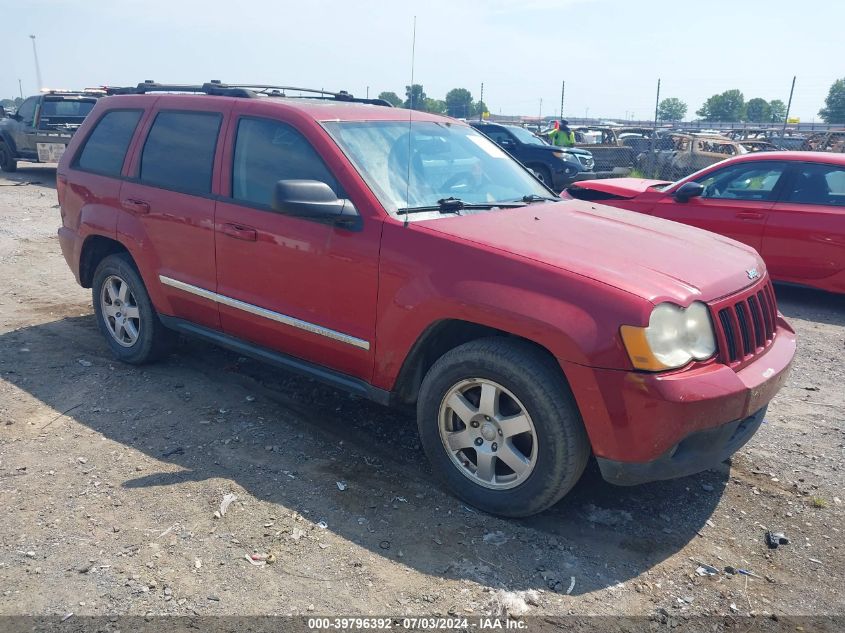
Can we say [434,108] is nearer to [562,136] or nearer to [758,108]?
[562,136]

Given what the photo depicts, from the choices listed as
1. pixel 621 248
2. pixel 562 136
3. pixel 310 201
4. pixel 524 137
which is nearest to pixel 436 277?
pixel 310 201

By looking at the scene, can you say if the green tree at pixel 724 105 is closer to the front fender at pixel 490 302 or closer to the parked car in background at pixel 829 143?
the parked car in background at pixel 829 143

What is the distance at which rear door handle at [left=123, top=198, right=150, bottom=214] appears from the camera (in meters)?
4.86

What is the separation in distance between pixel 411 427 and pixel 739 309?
2.04 m

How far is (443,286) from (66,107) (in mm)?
16449

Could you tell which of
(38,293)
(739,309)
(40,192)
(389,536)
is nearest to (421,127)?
(739,309)

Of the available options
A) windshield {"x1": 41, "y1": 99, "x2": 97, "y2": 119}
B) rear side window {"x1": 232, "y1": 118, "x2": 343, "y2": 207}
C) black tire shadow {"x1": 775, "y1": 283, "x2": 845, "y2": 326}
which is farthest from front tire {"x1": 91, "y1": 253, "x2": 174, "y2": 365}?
windshield {"x1": 41, "y1": 99, "x2": 97, "y2": 119}

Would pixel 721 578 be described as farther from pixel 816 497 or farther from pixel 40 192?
pixel 40 192

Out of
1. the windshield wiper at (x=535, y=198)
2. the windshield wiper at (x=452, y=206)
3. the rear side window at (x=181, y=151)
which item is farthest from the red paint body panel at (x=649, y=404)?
the rear side window at (x=181, y=151)

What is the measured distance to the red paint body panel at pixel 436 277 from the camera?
3.06 meters

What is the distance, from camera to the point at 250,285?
431cm

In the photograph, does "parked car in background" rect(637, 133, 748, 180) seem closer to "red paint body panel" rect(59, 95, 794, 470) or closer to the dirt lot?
the dirt lot

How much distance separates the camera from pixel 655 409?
118 inches

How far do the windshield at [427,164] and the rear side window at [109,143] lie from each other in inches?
74.1
